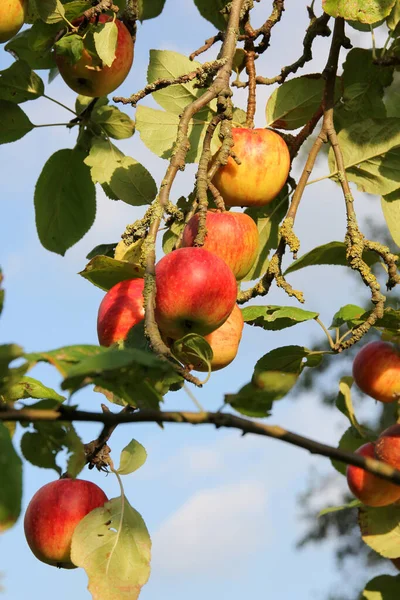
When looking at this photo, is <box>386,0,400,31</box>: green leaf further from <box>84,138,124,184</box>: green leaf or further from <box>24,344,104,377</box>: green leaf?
<box>24,344,104,377</box>: green leaf

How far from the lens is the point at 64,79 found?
1257 millimetres

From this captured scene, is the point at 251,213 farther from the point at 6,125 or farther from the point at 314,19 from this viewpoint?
the point at 6,125

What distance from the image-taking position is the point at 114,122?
1.38 m

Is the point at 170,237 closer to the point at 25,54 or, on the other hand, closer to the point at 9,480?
the point at 25,54

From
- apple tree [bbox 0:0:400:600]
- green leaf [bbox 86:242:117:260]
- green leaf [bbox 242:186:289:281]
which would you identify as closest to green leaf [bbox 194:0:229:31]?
apple tree [bbox 0:0:400:600]

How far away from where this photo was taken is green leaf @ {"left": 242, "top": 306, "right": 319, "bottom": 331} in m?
1.04

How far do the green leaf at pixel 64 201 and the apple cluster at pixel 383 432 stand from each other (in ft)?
1.63

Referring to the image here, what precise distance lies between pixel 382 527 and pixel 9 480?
55 cm

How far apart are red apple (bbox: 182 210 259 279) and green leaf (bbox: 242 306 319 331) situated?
71 mm

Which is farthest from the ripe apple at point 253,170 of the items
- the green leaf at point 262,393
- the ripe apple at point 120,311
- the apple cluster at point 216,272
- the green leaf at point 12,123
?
the green leaf at point 262,393

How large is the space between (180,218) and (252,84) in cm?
36

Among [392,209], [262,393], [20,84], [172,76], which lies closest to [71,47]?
[172,76]

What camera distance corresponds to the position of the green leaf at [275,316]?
104 cm

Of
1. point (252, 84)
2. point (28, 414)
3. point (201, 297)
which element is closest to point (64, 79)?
point (252, 84)
